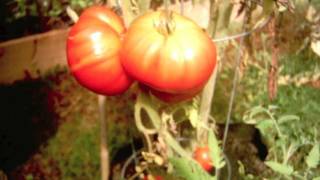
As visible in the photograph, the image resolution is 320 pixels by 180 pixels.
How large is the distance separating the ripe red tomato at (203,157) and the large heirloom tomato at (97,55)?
1.39 feet

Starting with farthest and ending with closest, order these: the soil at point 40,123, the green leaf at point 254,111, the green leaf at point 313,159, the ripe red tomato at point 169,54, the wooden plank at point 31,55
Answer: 1. the wooden plank at point 31,55
2. the soil at point 40,123
3. the green leaf at point 254,111
4. the green leaf at point 313,159
5. the ripe red tomato at point 169,54

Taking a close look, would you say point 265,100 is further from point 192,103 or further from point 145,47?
point 145,47

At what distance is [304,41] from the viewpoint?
203cm

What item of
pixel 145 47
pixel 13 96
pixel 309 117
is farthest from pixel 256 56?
pixel 145 47

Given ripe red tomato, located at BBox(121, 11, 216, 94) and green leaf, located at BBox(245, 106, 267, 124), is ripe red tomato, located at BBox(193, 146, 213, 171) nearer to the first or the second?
green leaf, located at BBox(245, 106, 267, 124)

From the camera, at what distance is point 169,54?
0.77m

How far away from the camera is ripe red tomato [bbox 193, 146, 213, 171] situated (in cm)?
122

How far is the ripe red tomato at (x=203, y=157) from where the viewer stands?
122 centimetres

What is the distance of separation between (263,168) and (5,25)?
41.3 inches

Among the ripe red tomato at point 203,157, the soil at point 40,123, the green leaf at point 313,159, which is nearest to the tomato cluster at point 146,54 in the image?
the green leaf at point 313,159

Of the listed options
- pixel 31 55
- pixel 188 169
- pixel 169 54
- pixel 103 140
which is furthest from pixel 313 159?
pixel 31 55

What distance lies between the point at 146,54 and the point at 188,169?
192mm

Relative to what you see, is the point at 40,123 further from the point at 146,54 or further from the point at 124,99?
A: the point at 146,54

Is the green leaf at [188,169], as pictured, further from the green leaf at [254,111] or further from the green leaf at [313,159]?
the green leaf at [254,111]
